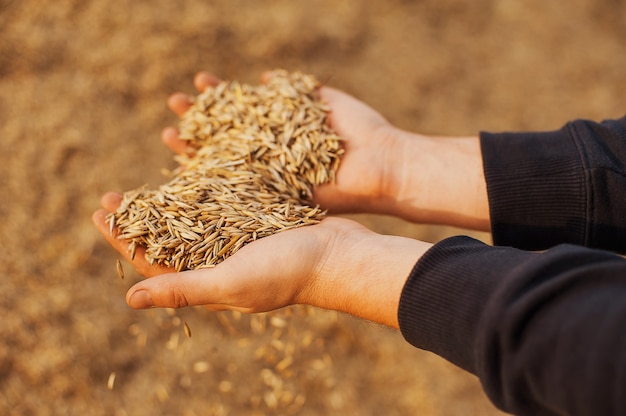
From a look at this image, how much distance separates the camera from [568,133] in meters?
1.80

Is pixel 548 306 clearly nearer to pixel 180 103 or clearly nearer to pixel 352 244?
pixel 352 244

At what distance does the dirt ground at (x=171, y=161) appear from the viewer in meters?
2.29

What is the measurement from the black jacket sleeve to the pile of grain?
52 centimetres

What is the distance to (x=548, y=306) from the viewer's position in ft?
3.43

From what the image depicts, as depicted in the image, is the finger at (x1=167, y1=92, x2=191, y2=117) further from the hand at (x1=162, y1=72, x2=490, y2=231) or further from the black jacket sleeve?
the black jacket sleeve

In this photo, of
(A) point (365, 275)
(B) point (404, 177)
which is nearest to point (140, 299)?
(A) point (365, 275)

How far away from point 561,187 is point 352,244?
0.68 meters

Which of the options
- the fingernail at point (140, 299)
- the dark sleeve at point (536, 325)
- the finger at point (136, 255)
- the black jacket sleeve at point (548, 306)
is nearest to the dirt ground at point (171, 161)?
the finger at point (136, 255)

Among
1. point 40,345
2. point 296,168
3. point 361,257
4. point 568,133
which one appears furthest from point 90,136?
point 568,133

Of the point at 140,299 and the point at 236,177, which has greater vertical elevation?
the point at 236,177

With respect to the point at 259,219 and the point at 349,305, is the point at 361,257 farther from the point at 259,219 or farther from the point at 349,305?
the point at 259,219

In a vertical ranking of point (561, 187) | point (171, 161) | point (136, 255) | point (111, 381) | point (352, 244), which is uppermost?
point (561, 187)

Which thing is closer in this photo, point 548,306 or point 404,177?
point 548,306

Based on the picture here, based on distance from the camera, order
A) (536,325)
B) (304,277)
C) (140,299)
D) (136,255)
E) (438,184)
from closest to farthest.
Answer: (536,325) < (140,299) < (304,277) < (136,255) < (438,184)
